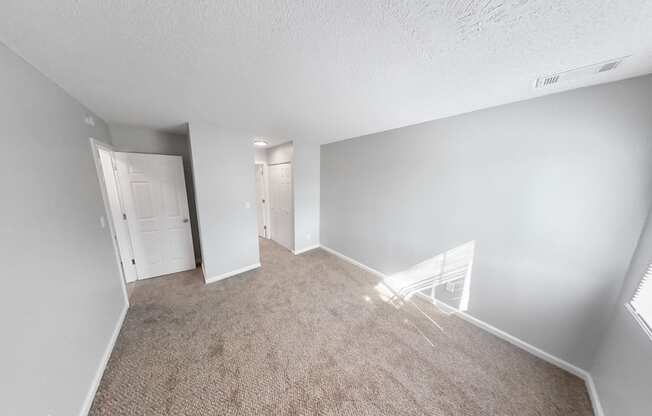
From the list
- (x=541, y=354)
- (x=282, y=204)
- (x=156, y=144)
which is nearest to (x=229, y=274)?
(x=282, y=204)

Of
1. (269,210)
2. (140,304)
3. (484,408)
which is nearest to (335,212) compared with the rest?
(269,210)

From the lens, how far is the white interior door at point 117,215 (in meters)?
2.34

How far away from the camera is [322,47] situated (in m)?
0.98

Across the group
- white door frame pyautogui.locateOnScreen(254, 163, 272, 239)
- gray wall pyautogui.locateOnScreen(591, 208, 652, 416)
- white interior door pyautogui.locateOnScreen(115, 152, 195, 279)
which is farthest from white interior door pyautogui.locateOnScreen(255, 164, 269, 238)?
gray wall pyautogui.locateOnScreen(591, 208, 652, 416)

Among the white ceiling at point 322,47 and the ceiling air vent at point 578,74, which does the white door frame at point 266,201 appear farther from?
the ceiling air vent at point 578,74

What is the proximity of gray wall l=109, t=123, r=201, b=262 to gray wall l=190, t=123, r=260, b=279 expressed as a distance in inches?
18.1

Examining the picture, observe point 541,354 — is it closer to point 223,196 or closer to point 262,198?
point 223,196

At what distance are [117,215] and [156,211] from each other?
401 millimetres

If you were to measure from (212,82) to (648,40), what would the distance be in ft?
8.12

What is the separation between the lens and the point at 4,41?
934mm

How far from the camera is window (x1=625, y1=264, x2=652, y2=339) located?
1066 millimetres

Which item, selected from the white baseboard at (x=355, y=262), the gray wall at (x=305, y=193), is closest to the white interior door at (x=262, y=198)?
the gray wall at (x=305, y=193)

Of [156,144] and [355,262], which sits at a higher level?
[156,144]

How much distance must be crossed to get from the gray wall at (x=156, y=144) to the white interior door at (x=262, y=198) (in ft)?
4.07
